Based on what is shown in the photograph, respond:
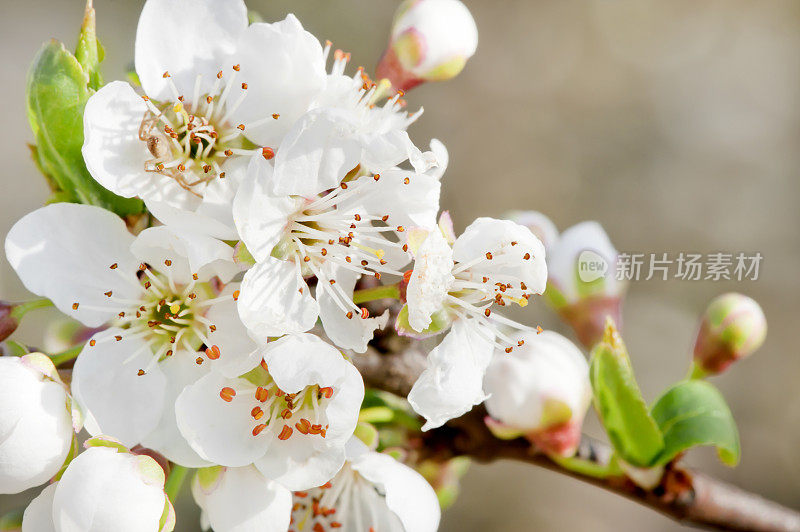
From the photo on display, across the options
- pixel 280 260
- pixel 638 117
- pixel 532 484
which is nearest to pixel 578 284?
pixel 280 260

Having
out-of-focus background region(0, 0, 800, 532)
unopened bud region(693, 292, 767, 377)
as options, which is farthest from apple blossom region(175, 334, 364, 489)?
out-of-focus background region(0, 0, 800, 532)

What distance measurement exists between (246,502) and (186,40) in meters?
0.40

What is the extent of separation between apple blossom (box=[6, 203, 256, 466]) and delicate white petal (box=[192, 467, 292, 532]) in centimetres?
4

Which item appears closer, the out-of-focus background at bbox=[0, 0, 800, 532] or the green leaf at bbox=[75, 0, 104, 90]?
the green leaf at bbox=[75, 0, 104, 90]

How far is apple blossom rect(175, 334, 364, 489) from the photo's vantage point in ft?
2.05

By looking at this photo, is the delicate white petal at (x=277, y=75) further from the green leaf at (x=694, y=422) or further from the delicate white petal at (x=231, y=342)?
the green leaf at (x=694, y=422)

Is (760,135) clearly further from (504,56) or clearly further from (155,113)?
(155,113)

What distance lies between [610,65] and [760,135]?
60 centimetres

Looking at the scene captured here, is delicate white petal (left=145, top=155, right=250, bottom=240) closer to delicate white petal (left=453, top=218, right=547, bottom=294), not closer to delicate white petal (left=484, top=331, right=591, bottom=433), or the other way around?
delicate white petal (left=453, top=218, right=547, bottom=294)

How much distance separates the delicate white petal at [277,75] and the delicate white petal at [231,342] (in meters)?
0.14

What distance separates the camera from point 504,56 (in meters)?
3.07

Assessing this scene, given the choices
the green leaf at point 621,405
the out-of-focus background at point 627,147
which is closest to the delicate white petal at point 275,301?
the green leaf at point 621,405

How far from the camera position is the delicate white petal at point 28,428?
2.06 ft

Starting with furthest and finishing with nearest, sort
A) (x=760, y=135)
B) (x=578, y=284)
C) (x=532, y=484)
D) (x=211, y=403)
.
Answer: (x=760, y=135) → (x=532, y=484) → (x=578, y=284) → (x=211, y=403)
